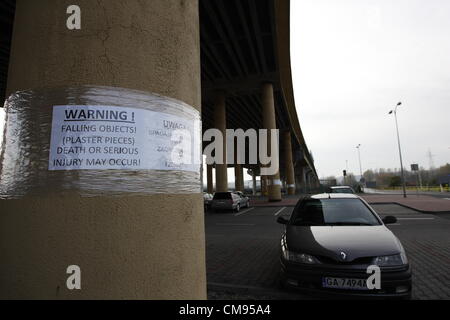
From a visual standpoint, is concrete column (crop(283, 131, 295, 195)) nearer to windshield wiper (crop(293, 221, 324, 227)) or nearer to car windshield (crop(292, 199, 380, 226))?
car windshield (crop(292, 199, 380, 226))

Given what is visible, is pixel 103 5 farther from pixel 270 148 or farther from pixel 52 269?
pixel 270 148

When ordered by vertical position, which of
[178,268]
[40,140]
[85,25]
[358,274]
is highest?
[85,25]

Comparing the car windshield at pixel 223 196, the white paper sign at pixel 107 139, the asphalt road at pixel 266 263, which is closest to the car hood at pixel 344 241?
the asphalt road at pixel 266 263

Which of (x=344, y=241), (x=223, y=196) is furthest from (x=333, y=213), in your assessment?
(x=223, y=196)

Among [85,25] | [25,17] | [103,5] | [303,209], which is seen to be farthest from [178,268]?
[303,209]

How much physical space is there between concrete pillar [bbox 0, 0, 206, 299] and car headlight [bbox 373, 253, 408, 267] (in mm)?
2522

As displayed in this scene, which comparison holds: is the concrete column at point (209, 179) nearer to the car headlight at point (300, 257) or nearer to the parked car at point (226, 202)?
the parked car at point (226, 202)

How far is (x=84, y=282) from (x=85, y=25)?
4.58 ft

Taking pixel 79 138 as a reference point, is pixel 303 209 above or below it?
below

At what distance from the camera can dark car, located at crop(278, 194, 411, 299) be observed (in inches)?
121

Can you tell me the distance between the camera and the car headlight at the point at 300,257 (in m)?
3.33

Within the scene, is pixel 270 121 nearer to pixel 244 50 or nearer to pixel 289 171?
pixel 244 50

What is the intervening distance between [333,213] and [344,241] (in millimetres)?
1125

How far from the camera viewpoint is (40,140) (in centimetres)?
134
